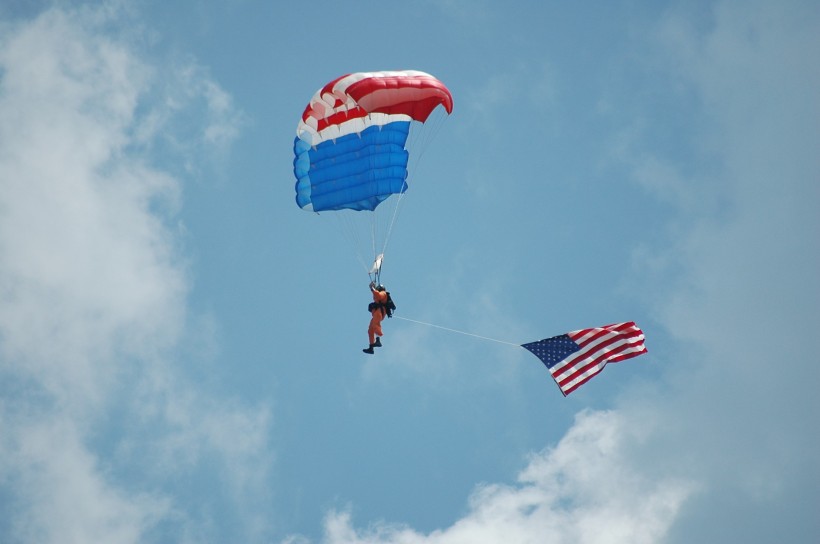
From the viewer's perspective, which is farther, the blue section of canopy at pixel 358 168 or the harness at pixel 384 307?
the blue section of canopy at pixel 358 168

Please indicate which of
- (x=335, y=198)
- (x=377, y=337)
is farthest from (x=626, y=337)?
(x=335, y=198)

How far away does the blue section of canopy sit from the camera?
3119 centimetres

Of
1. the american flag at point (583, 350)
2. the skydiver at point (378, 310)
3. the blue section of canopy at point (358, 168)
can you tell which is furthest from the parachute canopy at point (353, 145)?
the american flag at point (583, 350)

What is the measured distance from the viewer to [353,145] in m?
31.5

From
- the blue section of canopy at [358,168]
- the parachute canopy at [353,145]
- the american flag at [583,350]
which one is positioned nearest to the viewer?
the american flag at [583,350]

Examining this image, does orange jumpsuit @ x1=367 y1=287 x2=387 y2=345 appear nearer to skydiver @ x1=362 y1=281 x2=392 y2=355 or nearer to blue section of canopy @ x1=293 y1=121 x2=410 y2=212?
skydiver @ x1=362 y1=281 x2=392 y2=355

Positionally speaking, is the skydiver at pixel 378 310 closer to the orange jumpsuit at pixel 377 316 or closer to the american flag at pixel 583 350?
the orange jumpsuit at pixel 377 316

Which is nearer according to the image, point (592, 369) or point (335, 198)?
point (592, 369)

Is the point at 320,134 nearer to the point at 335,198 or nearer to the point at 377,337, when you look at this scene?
the point at 335,198

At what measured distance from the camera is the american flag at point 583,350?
96.7 feet

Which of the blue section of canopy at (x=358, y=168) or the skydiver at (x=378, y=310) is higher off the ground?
the blue section of canopy at (x=358, y=168)

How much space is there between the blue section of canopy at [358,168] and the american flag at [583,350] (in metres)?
5.82

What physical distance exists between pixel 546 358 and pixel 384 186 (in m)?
6.24

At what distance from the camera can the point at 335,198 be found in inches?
1244
